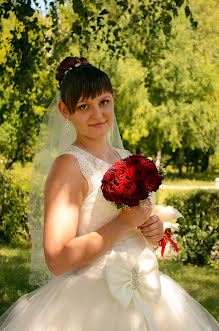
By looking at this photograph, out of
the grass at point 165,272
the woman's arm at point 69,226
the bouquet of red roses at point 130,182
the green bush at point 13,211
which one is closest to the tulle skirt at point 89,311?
the woman's arm at point 69,226

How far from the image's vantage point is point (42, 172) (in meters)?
2.78

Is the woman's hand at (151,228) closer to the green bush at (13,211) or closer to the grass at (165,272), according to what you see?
the grass at (165,272)

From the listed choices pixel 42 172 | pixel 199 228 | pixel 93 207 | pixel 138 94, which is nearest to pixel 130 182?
pixel 93 207

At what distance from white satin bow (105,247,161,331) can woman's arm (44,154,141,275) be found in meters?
0.11

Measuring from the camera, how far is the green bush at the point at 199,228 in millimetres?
7152

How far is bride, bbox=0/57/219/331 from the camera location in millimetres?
1923

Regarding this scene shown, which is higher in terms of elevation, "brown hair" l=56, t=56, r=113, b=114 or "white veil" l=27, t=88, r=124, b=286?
"brown hair" l=56, t=56, r=113, b=114

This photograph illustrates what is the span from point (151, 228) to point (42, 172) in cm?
96

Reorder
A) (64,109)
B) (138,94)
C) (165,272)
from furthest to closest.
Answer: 1. (138,94)
2. (165,272)
3. (64,109)

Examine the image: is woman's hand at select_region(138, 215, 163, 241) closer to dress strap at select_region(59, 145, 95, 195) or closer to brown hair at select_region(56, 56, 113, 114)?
dress strap at select_region(59, 145, 95, 195)

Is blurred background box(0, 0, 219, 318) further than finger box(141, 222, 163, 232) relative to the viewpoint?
Yes

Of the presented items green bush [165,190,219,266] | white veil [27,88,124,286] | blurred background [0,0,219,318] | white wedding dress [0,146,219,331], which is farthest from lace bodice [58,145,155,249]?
green bush [165,190,219,266]

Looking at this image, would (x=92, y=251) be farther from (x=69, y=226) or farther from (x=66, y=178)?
(x=66, y=178)

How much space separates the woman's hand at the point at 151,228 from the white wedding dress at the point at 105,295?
0.05 metres
